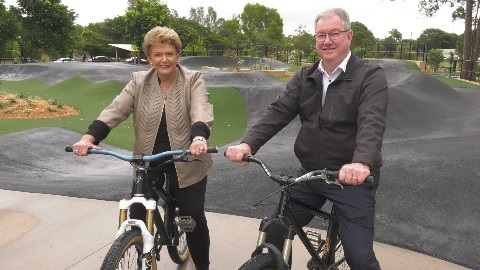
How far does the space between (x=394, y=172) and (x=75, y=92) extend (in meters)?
15.9

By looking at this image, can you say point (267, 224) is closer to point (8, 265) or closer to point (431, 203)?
point (8, 265)

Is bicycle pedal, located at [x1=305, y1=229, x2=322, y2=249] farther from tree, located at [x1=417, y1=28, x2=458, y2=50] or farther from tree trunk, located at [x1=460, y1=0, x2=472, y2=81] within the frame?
tree, located at [x1=417, y1=28, x2=458, y2=50]

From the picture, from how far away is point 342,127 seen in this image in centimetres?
243

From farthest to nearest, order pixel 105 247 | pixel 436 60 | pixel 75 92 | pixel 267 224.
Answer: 1. pixel 436 60
2. pixel 75 92
3. pixel 105 247
4. pixel 267 224

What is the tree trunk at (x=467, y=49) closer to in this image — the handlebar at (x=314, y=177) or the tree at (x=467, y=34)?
the tree at (x=467, y=34)

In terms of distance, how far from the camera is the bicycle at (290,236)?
6.74ft

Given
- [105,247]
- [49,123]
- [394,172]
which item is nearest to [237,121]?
[49,123]

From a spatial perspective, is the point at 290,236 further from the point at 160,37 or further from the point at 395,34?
the point at 395,34

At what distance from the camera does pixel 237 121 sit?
42.6 ft


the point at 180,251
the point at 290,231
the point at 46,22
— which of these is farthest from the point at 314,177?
the point at 46,22

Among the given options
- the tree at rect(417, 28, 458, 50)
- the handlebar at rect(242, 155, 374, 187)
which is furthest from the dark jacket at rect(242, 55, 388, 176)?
the tree at rect(417, 28, 458, 50)

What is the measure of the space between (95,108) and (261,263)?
1434 cm

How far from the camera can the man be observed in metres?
2.33

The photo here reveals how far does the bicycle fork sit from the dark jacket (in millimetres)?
676
